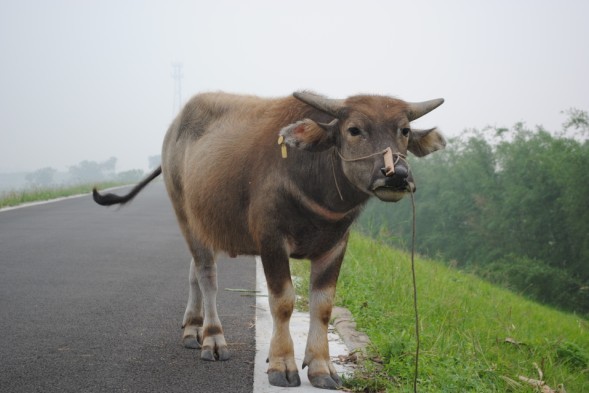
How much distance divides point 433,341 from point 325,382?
136cm

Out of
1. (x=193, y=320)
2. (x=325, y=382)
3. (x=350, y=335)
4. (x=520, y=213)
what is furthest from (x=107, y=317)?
(x=520, y=213)

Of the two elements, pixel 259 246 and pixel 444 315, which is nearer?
pixel 259 246

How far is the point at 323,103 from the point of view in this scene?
3863 mm

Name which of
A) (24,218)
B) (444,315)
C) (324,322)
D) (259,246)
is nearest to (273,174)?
(259,246)

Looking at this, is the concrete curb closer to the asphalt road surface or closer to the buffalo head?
the asphalt road surface

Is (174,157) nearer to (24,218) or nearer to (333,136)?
(333,136)

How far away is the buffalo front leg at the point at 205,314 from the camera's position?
4.57 metres

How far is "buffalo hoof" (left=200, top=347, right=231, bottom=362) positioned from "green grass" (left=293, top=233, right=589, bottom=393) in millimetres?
978

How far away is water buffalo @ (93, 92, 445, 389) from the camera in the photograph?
3.72m

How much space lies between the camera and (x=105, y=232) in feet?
41.5

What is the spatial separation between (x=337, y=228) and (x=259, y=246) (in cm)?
51

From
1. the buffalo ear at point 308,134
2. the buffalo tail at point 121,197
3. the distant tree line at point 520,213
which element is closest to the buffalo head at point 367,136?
the buffalo ear at point 308,134

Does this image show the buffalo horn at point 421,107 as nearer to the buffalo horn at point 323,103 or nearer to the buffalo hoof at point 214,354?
the buffalo horn at point 323,103

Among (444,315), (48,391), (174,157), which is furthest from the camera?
(444,315)
